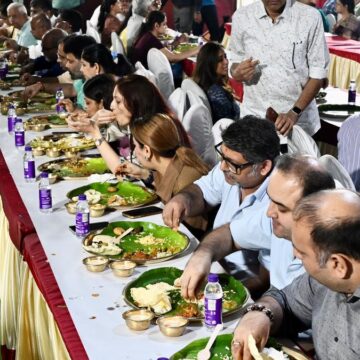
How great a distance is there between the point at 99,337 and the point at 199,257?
438 millimetres

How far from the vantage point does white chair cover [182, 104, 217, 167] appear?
3658 mm

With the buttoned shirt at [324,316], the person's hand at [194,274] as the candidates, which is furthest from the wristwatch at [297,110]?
the buttoned shirt at [324,316]

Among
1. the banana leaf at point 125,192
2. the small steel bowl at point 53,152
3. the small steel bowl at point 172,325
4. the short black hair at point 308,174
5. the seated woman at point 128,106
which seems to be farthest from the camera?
the small steel bowl at point 53,152

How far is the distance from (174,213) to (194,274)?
0.55m

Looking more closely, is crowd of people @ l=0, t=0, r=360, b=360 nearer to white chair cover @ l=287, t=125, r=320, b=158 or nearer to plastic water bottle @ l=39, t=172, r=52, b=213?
white chair cover @ l=287, t=125, r=320, b=158

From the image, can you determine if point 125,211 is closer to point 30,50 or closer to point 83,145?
point 83,145

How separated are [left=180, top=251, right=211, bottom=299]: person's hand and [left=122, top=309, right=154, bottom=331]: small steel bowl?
0.15 metres

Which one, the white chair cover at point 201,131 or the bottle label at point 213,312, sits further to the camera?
the white chair cover at point 201,131

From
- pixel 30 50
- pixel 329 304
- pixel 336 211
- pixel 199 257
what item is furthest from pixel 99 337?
pixel 30 50

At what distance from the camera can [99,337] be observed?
185 centimetres

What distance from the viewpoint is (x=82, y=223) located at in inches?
98.3

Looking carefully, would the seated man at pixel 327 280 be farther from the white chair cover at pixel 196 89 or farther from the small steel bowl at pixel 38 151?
the white chair cover at pixel 196 89

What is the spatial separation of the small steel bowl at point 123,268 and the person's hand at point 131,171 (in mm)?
957

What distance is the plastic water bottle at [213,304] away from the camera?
1.85 metres
